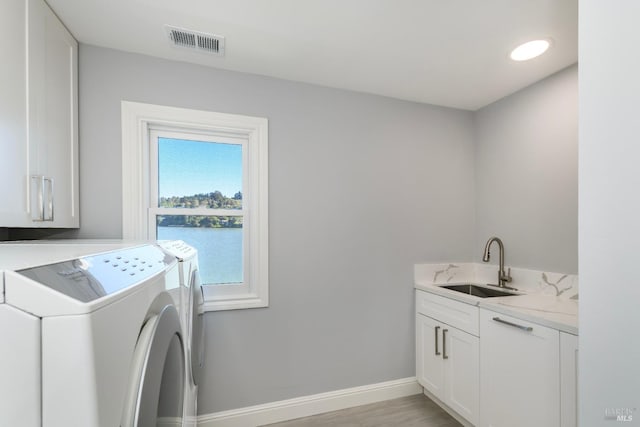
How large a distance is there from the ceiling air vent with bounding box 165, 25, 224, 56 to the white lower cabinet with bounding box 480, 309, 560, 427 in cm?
219

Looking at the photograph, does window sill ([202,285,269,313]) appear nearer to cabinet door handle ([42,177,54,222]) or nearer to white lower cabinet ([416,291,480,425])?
cabinet door handle ([42,177,54,222])

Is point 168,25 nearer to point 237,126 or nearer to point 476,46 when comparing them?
point 237,126

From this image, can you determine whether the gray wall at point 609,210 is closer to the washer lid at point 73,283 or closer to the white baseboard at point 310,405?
the washer lid at point 73,283

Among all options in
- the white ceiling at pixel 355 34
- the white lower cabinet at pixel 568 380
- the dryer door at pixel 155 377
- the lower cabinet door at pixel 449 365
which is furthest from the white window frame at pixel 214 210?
the white lower cabinet at pixel 568 380

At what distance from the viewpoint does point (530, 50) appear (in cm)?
169

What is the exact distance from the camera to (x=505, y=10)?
1.39 meters

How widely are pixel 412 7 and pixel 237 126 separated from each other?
3.97 ft

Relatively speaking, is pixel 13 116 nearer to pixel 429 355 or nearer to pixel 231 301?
pixel 231 301

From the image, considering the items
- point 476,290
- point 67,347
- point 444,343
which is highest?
point 67,347

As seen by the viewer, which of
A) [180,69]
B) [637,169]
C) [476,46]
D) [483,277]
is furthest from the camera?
[483,277]

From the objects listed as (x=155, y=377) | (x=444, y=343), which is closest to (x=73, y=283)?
(x=155, y=377)

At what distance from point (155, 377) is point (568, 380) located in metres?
1.65

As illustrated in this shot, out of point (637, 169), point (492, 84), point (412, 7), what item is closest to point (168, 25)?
point (412, 7)

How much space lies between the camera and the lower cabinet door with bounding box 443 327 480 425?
1.76 m
